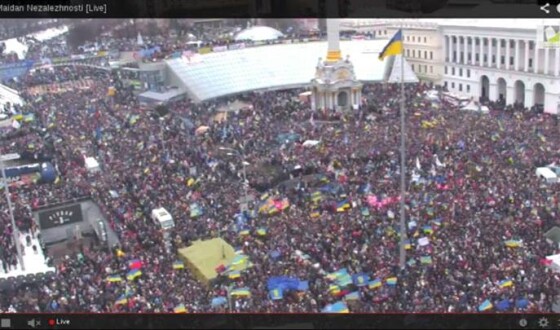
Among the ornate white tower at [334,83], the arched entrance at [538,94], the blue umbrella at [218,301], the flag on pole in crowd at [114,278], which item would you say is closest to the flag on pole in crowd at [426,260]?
the blue umbrella at [218,301]

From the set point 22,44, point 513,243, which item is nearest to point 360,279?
point 513,243

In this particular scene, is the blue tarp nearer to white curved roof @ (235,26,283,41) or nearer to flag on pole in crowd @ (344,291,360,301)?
flag on pole in crowd @ (344,291,360,301)

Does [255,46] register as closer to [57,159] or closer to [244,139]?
[244,139]

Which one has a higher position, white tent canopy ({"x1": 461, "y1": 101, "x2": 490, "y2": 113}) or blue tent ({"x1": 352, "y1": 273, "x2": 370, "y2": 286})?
blue tent ({"x1": 352, "y1": 273, "x2": 370, "y2": 286})

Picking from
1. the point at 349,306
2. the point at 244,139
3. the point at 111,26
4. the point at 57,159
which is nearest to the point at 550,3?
the point at 349,306

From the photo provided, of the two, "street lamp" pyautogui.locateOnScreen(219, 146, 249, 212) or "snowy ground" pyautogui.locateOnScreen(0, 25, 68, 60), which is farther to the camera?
"snowy ground" pyautogui.locateOnScreen(0, 25, 68, 60)

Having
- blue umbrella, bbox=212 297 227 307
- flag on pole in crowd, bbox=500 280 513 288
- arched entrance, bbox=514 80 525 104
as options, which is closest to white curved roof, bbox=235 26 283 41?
arched entrance, bbox=514 80 525 104

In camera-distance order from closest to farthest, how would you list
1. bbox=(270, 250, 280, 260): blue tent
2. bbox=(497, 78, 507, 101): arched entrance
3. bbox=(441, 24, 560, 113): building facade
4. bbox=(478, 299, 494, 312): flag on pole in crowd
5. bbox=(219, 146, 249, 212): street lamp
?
bbox=(478, 299, 494, 312): flag on pole in crowd < bbox=(270, 250, 280, 260): blue tent < bbox=(219, 146, 249, 212): street lamp < bbox=(441, 24, 560, 113): building facade < bbox=(497, 78, 507, 101): arched entrance

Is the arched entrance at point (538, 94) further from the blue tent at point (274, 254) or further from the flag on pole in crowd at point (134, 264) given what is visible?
the flag on pole in crowd at point (134, 264)

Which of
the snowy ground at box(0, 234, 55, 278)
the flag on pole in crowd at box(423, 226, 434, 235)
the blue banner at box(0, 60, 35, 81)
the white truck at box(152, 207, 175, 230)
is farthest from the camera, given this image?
the blue banner at box(0, 60, 35, 81)
